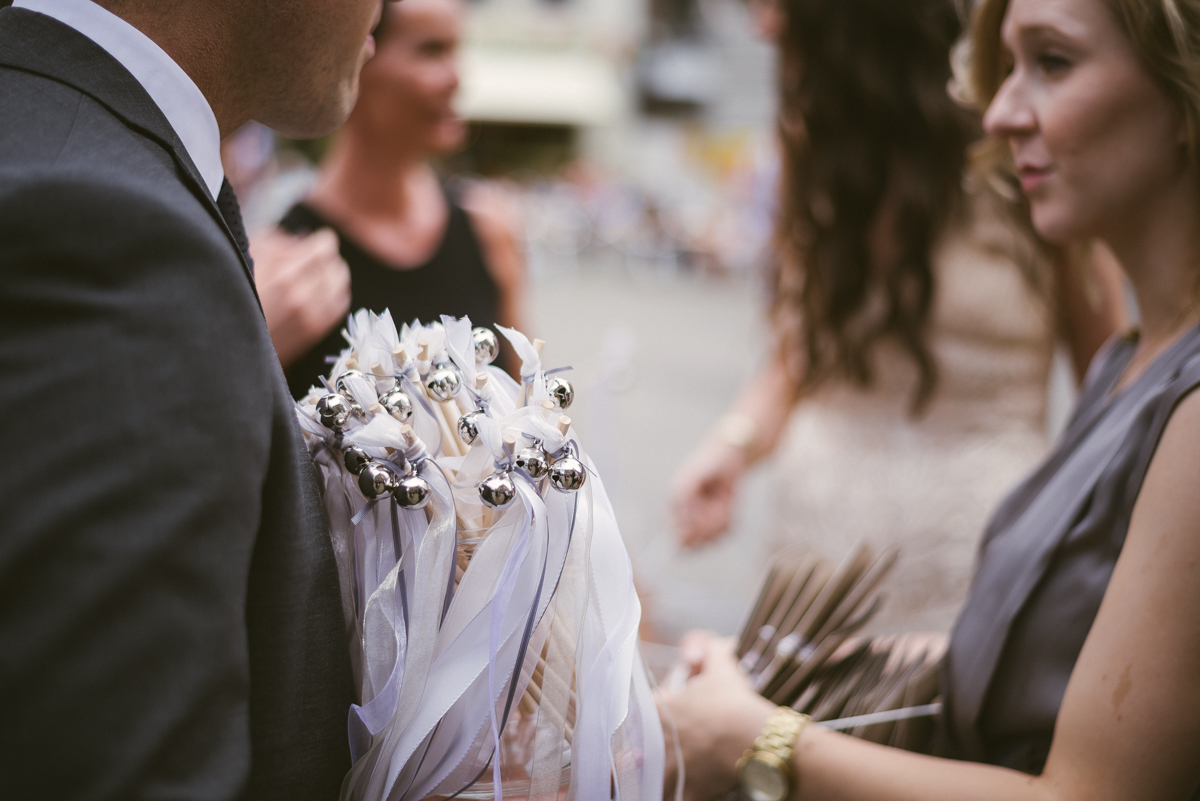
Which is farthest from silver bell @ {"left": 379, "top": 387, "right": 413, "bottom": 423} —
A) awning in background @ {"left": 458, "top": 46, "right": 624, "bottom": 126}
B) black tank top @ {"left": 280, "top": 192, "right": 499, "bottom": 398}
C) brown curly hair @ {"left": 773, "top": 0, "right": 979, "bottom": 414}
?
awning in background @ {"left": 458, "top": 46, "right": 624, "bottom": 126}

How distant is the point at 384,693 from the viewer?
0.91 m

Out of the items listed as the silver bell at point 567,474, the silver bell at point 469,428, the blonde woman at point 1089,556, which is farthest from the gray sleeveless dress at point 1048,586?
the silver bell at point 469,428

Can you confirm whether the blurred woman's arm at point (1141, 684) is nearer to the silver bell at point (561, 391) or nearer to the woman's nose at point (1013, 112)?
the woman's nose at point (1013, 112)

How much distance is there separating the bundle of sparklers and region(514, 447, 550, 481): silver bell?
0.73m

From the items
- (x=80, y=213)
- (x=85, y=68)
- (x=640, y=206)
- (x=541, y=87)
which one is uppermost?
(x=541, y=87)

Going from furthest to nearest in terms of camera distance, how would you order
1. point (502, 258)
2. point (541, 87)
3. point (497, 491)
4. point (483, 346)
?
1. point (541, 87)
2. point (502, 258)
3. point (483, 346)
4. point (497, 491)

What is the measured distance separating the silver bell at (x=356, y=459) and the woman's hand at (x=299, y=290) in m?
0.95

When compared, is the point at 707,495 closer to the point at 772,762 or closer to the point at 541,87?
the point at 772,762

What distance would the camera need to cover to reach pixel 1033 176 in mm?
1448

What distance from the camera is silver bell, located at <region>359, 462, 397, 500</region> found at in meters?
0.90

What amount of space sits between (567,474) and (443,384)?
17 cm

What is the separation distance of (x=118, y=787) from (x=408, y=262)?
2.16m

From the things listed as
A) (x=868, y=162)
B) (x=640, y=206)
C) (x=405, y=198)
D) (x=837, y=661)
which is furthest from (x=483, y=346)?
(x=640, y=206)

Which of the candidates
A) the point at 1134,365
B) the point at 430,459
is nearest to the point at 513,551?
the point at 430,459
